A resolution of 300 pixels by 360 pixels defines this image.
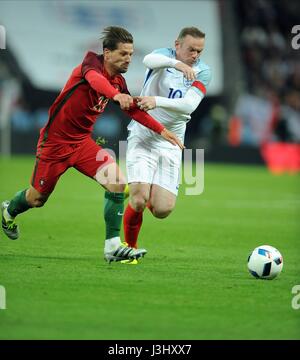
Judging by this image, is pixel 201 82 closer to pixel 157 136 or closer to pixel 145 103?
pixel 157 136

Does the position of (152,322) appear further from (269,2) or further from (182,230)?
(269,2)

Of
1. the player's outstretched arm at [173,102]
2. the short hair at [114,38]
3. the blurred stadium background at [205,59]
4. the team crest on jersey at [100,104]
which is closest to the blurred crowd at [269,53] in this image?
the blurred stadium background at [205,59]

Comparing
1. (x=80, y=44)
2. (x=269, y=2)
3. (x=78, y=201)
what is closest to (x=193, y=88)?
(x=78, y=201)

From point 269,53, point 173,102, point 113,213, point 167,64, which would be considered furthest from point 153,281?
point 269,53

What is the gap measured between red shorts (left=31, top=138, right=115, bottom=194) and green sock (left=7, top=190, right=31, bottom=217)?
0.78ft

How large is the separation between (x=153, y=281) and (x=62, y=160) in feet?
5.94

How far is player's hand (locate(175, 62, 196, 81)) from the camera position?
7.97 metres

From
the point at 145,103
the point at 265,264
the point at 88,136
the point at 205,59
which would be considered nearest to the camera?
the point at 265,264

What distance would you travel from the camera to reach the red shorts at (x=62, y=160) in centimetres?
848

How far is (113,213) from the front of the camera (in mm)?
8352

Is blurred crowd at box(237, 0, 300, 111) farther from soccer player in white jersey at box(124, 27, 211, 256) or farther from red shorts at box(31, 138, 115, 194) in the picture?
red shorts at box(31, 138, 115, 194)

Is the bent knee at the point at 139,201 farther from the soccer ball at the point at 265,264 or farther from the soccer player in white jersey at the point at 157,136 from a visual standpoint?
the soccer ball at the point at 265,264

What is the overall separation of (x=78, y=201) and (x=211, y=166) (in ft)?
36.5

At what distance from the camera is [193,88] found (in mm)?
8664
